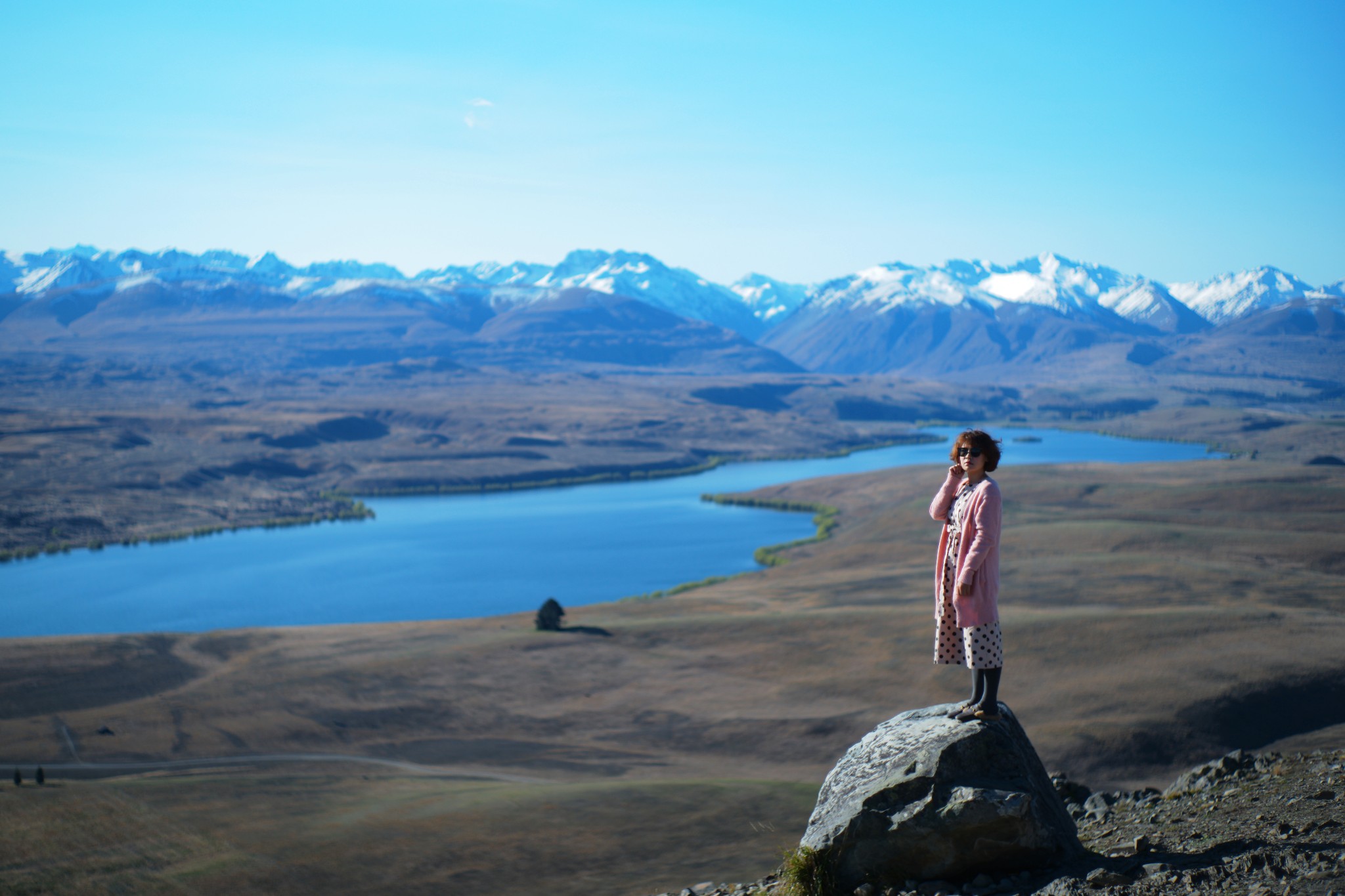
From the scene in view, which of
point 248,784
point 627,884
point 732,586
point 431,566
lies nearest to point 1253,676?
point 627,884

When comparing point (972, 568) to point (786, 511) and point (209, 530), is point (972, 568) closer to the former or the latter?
point (786, 511)

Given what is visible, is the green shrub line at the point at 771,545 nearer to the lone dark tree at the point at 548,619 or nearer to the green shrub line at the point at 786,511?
the green shrub line at the point at 786,511

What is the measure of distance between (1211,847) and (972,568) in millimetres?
3129

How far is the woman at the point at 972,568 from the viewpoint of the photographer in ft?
25.9

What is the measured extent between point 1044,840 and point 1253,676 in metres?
21.1


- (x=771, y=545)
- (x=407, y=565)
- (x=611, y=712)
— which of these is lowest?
(x=771, y=545)

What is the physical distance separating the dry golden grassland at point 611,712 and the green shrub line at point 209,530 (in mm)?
43032

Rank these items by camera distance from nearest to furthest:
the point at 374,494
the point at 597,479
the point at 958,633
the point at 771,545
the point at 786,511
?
the point at 958,633
the point at 771,545
the point at 786,511
the point at 374,494
the point at 597,479

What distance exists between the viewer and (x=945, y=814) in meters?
8.27

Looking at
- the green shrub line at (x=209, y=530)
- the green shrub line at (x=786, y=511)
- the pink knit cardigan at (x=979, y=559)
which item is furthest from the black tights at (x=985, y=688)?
the green shrub line at (x=209, y=530)

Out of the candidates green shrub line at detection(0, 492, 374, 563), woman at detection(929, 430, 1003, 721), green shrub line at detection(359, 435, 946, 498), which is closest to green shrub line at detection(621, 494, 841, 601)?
green shrub line at detection(359, 435, 946, 498)

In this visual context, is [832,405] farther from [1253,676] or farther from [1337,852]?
[1337,852]

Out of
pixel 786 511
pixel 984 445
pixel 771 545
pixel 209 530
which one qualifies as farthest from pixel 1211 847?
pixel 209 530

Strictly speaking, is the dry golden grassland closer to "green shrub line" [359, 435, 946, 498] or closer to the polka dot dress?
the polka dot dress
